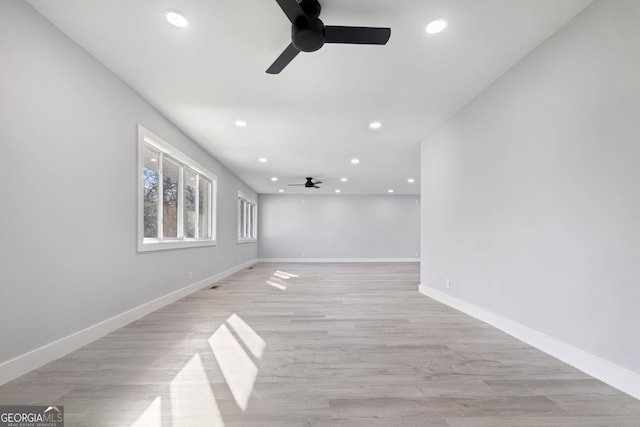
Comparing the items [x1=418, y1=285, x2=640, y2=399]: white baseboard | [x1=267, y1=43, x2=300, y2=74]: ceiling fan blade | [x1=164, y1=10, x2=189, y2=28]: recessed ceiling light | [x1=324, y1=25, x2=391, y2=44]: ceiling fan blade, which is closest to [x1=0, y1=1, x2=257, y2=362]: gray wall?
[x1=164, y1=10, x2=189, y2=28]: recessed ceiling light

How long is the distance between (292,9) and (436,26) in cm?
114

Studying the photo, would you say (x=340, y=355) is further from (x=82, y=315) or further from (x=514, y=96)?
(x=514, y=96)

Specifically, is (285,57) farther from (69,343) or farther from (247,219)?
(247,219)

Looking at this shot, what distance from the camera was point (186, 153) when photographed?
170 inches

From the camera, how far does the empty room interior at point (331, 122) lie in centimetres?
163

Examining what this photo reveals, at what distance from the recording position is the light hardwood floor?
1426mm

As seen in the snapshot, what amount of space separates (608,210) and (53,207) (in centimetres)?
406

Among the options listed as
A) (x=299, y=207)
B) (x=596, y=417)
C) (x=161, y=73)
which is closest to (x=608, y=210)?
(x=596, y=417)

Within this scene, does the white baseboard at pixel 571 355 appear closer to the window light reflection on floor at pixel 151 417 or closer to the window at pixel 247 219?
the window light reflection on floor at pixel 151 417

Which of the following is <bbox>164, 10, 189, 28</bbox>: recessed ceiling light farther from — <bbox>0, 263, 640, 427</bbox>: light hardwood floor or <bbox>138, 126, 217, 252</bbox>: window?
<bbox>0, 263, 640, 427</bbox>: light hardwood floor

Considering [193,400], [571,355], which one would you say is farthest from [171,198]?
[571,355]

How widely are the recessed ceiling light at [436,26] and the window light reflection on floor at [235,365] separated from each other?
291 cm

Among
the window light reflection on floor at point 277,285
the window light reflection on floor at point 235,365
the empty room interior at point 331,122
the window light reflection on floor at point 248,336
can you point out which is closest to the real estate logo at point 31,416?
the empty room interior at point 331,122

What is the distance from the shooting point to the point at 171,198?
419 centimetres
